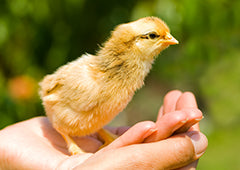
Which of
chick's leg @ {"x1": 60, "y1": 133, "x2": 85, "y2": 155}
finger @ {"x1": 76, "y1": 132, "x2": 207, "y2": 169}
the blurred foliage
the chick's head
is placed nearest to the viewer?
finger @ {"x1": 76, "y1": 132, "x2": 207, "y2": 169}

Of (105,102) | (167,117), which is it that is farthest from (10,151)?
(167,117)

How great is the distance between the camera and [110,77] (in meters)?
1.37

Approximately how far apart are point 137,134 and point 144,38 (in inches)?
19.9

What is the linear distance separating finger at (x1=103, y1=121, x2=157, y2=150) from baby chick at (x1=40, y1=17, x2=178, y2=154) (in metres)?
0.28

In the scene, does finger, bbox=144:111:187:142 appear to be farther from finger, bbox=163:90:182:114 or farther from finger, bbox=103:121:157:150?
finger, bbox=163:90:182:114

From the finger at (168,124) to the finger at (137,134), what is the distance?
0.04 m

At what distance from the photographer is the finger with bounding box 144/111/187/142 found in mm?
1044

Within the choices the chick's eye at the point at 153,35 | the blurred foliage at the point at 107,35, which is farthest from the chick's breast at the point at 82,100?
the blurred foliage at the point at 107,35

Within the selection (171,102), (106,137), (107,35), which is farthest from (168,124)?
(107,35)

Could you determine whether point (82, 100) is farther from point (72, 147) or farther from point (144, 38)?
point (144, 38)

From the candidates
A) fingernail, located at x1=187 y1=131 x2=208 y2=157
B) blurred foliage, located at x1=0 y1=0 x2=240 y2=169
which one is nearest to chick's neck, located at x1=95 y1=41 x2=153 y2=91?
fingernail, located at x1=187 y1=131 x2=208 y2=157

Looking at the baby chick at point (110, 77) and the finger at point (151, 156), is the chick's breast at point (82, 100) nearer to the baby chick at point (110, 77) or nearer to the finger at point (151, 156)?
the baby chick at point (110, 77)

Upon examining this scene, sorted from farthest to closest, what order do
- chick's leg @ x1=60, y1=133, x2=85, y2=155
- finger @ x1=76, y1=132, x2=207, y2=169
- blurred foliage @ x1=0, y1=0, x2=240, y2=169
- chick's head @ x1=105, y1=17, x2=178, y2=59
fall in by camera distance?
blurred foliage @ x1=0, y1=0, x2=240, y2=169 → chick's leg @ x1=60, y1=133, x2=85, y2=155 → chick's head @ x1=105, y1=17, x2=178, y2=59 → finger @ x1=76, y1=132, x2=207, y2=169

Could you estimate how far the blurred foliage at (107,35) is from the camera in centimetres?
208
